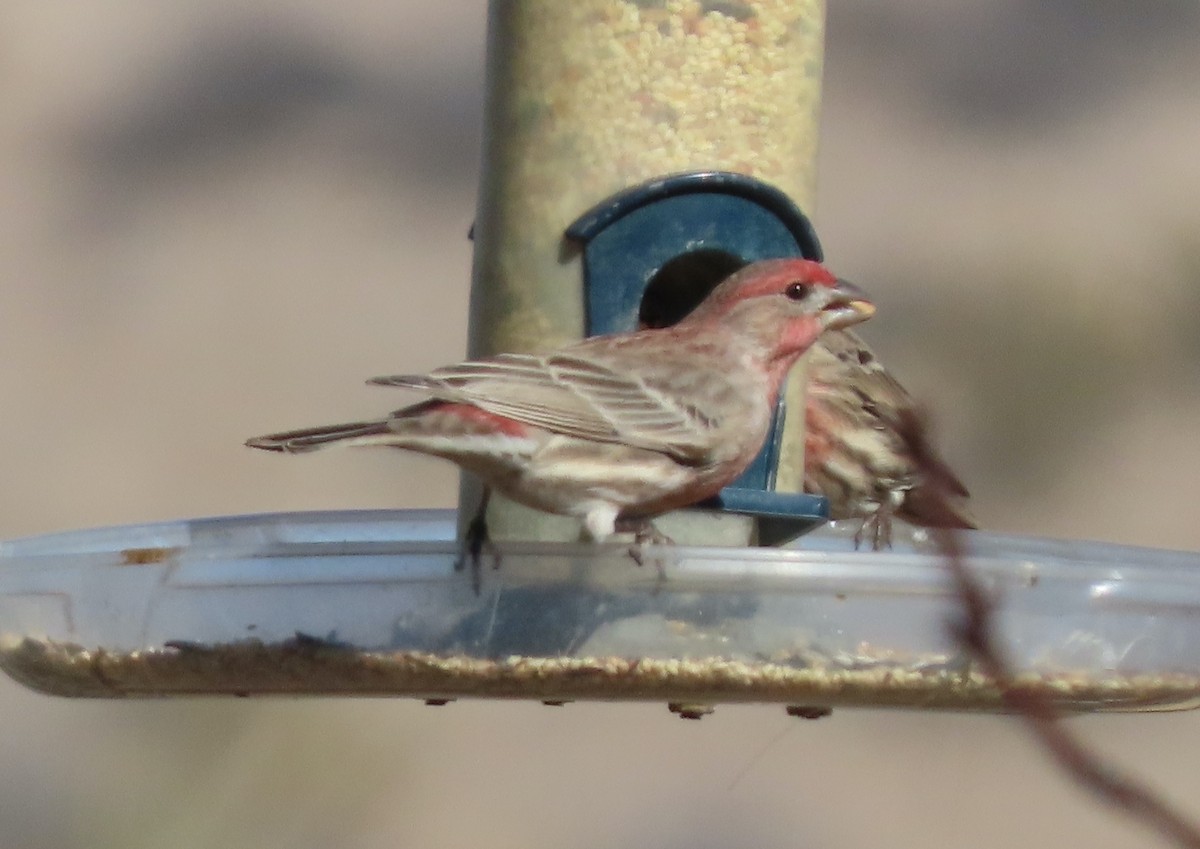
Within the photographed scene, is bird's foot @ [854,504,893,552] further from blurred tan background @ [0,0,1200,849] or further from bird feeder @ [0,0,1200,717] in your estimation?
A: blurred tan background @ [0,0,1200,849]

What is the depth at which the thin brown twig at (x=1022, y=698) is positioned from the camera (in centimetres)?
138

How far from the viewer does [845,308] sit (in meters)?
4.52

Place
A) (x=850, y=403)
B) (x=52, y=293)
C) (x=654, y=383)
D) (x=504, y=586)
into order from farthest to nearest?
(x=52, y=293) → (x=850, y=403) → (x=654, y=383) → (x=504, y=586)

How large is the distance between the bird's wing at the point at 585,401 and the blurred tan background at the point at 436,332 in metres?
3.55

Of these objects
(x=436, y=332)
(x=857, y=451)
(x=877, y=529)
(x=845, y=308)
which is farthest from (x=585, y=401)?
(x=436, y=332)

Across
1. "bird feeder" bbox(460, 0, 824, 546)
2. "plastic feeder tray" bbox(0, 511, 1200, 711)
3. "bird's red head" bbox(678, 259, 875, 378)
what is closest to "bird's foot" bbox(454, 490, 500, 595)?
"plastic feeder tray" bbox(0, 511, 1200, 711)

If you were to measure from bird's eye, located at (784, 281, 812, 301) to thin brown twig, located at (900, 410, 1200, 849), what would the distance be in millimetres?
2686

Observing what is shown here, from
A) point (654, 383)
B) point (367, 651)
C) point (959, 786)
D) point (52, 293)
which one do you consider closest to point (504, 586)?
point (367, 651)

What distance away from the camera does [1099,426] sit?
29.8 ft

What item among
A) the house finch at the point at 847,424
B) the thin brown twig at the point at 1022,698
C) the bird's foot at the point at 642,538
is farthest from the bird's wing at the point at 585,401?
the thin brown twig at the point at 1022,698

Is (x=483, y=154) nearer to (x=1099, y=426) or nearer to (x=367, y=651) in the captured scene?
(x=367, y=651)

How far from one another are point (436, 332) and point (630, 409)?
530cm

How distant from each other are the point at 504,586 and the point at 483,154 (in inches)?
55.1

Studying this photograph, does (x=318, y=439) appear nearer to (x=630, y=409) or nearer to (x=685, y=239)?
(x=630, y=409)
